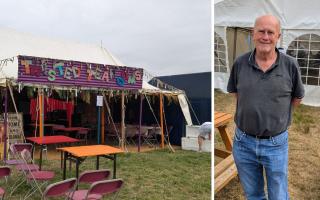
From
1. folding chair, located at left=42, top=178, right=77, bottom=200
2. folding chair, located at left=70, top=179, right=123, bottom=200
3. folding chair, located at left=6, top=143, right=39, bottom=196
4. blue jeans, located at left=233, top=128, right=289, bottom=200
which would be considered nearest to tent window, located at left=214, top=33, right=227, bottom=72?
folding chair, located at left=6, top=143, right=39, bottom=196

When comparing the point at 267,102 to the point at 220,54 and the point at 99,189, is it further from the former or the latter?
the point at 220,54

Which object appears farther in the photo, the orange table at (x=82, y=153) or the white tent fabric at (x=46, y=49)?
the white tent fabric at (x=46, y=49)

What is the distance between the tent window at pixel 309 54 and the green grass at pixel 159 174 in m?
3.07

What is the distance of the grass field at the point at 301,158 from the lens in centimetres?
372

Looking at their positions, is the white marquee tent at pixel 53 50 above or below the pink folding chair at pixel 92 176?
above

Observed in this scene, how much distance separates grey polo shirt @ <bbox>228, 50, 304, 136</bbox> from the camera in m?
2.19

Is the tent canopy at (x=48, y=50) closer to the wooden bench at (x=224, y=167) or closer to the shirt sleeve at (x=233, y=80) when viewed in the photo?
the wooden bench at (x=224, y=167)

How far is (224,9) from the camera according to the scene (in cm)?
871

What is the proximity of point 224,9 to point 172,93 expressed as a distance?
396cm

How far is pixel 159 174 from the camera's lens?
7.45 meters

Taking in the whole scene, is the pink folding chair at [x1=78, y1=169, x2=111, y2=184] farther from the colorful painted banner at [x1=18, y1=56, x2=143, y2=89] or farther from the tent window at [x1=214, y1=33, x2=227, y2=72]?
the tent window at [x1=214, y1=33, x2=227, y2=72]

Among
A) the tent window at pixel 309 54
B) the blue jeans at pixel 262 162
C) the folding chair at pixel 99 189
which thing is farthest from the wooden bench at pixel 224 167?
the tent window at pixel 309 54

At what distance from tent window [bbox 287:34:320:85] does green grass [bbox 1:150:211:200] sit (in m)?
3.07

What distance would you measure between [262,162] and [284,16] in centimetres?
682
